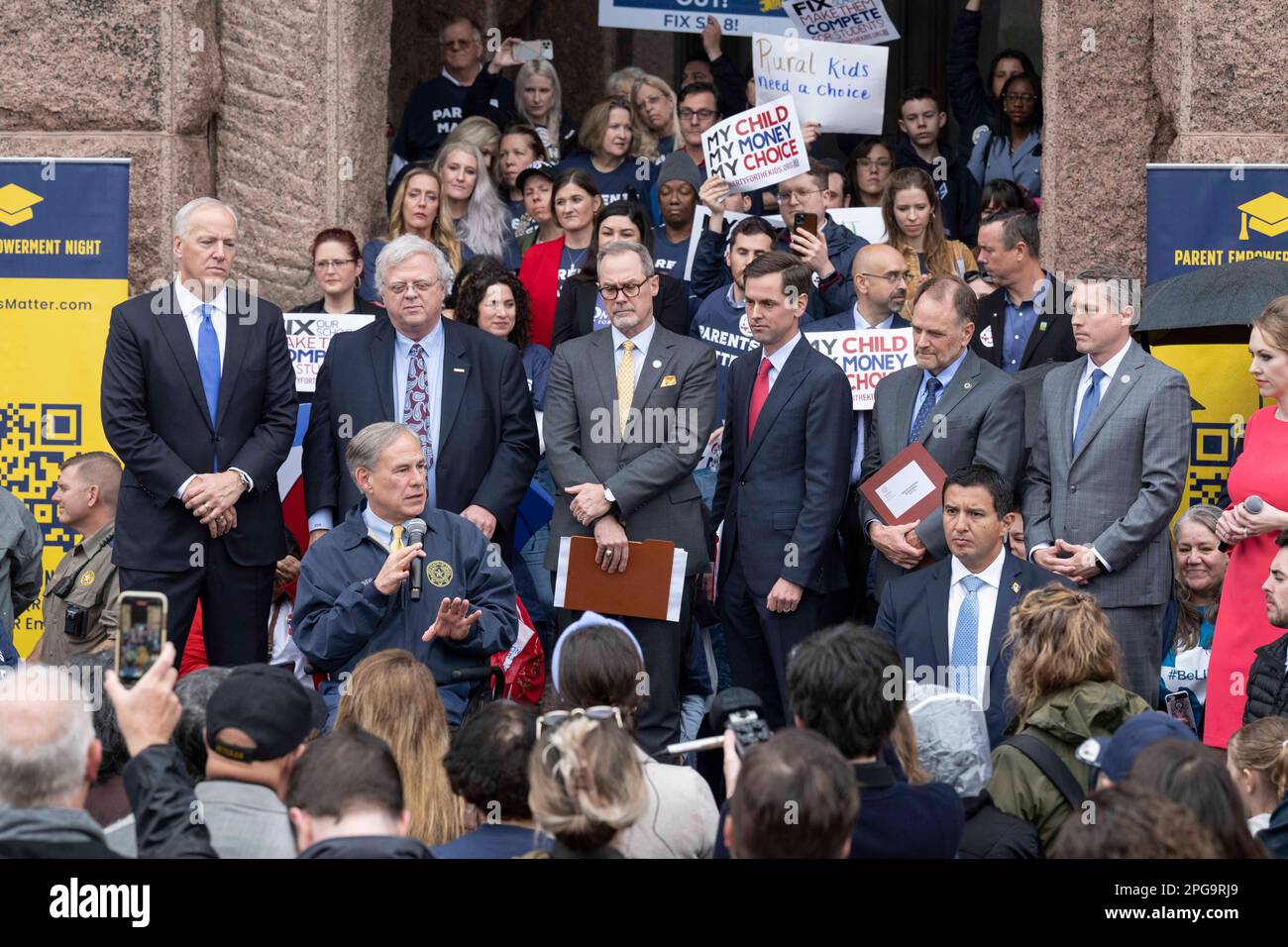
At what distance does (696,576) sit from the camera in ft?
25.8

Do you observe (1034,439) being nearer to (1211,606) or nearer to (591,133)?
(1211,606)

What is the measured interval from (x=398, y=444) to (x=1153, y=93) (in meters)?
4.86

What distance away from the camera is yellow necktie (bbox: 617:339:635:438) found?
7.66 meters

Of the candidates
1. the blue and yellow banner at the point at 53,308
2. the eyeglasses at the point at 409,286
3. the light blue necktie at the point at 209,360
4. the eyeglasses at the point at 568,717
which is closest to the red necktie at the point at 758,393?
the eyeglasses at the point at 409,286

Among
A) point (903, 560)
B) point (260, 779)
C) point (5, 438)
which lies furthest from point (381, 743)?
point (5, 438)

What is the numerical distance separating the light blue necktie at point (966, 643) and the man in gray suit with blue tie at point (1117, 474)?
0.53 metres

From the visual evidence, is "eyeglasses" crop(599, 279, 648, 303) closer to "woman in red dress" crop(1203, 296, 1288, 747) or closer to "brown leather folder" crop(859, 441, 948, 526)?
"brown leather folder" crop(859, 441, 948, 526)

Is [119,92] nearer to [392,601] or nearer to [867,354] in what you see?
[867,354]

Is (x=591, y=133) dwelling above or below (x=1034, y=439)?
above

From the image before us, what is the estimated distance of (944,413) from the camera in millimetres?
7355

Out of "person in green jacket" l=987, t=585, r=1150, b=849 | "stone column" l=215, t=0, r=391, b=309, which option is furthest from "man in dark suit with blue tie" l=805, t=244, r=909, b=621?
"stone column" l=215, t=0, r=391, b=309

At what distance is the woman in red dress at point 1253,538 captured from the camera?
Result: 6699 millimetres

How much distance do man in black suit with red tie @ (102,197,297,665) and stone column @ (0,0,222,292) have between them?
2.06m

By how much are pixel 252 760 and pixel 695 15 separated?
27.2 feet
